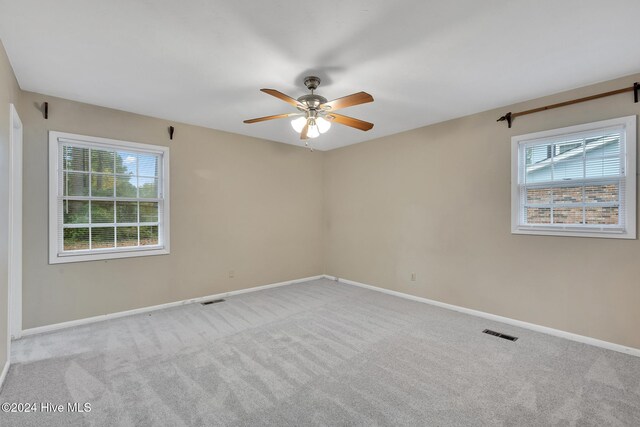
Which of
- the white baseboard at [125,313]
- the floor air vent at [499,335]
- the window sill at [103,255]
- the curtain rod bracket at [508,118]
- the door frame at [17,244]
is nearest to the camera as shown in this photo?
the door frame at [17,244]

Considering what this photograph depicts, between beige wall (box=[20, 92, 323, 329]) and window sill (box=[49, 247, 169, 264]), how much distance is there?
A: 2.4 inches

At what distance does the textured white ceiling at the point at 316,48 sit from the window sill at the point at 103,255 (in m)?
1.77

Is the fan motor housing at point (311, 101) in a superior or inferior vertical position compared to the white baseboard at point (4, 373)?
superior

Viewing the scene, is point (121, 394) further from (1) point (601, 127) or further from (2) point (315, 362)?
(1) point (601, 127)

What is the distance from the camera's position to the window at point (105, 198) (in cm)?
340

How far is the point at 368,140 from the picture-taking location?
519 centimetres

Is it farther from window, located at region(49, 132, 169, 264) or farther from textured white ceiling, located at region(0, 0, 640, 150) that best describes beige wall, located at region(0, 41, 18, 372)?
window, located at region(49, 132, 169, 264)

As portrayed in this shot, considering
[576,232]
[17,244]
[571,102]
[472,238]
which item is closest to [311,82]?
[571,102]

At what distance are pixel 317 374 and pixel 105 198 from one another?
10.7 ft

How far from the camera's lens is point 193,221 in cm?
438

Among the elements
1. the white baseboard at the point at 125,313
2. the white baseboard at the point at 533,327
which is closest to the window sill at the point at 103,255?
the white baseboard at the point at 125,313

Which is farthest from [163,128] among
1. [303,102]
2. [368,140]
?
[368,140]

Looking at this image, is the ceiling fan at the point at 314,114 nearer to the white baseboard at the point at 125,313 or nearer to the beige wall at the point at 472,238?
the beige wall at the point at 472,238

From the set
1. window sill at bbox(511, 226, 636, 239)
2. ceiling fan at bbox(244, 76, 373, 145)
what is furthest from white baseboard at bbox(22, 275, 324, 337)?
window sill at bbox(511, 226, 636, 239)
